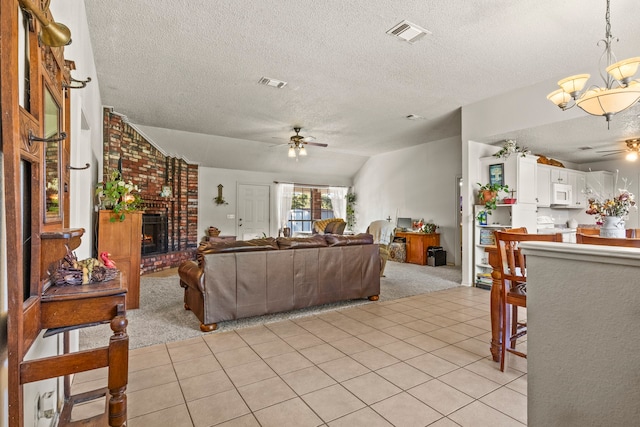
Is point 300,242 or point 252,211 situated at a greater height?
point 252,211

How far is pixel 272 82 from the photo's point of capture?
435 cm

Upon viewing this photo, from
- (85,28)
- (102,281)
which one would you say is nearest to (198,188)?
(85,28)

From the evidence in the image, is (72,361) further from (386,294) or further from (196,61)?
(386,294)

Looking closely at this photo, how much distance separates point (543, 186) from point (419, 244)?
8.72ft

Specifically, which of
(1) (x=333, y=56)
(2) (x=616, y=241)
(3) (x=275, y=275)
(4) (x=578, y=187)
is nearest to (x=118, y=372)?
(3) (x=275, y=275)

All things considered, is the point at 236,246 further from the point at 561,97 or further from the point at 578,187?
the point at 578,187

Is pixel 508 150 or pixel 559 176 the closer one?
pixel 508 150

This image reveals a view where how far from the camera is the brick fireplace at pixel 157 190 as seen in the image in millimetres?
5691

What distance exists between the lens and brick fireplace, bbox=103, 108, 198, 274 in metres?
5.69

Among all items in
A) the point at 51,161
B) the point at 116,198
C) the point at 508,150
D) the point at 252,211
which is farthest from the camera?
the point at 252,211

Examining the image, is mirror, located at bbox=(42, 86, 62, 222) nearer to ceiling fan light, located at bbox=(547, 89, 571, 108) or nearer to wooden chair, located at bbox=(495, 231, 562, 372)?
wooden chair, located at bbox=(495, 231, 562, 372)

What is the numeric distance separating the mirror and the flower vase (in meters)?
4.01

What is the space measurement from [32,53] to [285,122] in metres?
5.19

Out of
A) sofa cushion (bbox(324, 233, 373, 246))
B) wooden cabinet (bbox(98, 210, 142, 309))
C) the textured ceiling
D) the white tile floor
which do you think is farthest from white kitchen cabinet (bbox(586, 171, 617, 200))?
wooden cabinet (bbox(98, 210, 142, 309))
